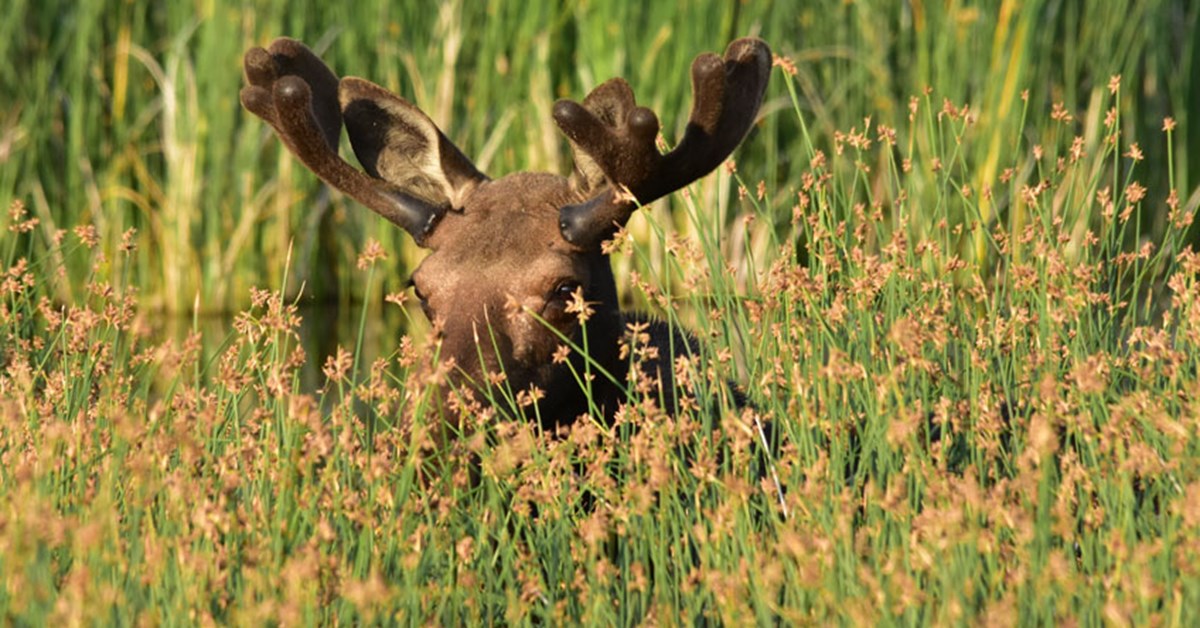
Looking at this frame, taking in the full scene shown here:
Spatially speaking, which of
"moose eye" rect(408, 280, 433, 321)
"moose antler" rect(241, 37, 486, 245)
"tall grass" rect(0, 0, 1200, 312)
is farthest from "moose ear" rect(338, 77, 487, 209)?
"tall grass" rect(0, 0, 1200, 312)

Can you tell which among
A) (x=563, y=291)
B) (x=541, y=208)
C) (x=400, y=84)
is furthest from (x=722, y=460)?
(x=400, y=84)

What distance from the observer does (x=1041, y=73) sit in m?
9.83

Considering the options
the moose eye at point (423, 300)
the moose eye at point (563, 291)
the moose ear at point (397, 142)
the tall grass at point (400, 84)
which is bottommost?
the tall grass at point (400, 84)

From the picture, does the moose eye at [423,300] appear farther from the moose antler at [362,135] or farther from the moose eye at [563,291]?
the moose eye at [563,291]

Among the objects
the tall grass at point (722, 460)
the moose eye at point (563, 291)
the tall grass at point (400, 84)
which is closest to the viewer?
the tall grass at point (722, 460)

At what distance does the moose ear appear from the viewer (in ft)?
17.1

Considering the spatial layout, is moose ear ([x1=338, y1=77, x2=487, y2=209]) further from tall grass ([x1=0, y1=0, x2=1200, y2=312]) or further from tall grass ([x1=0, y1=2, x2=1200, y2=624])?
tall grass ([x1=0, y1=0, x2=1200, y2=312])

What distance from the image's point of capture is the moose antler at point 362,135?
4.97 metres

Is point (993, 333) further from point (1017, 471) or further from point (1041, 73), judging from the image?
point (1041, 73)

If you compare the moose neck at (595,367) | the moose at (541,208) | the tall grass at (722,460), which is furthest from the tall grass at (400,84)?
the moose neck at (595,367)

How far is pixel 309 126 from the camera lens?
500cm

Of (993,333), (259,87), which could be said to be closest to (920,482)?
(993,333)

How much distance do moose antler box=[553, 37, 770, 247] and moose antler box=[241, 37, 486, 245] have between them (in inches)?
18.5

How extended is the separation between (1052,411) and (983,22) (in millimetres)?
6277
